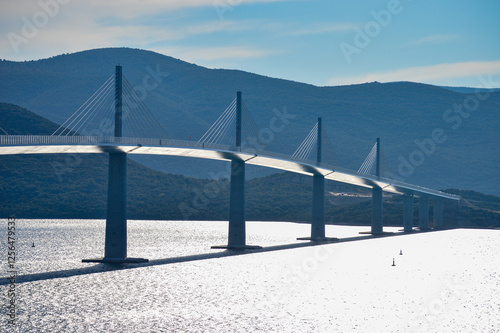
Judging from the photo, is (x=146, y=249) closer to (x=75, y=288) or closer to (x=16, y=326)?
(x=75, y=288)

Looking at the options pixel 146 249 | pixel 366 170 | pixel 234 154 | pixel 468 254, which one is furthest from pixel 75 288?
pixel 366 170

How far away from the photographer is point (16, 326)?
3844 centimetres

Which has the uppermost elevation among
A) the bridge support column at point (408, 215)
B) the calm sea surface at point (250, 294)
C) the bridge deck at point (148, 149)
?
the bridge deck at point (148, 149)

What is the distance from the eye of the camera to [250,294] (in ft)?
175

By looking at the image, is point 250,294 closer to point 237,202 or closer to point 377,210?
point 237,202

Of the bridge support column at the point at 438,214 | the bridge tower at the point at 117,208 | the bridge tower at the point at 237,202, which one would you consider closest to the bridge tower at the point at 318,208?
the bridge tower at the point at 237,202

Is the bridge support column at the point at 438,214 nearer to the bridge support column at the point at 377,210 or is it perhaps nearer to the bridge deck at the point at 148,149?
the bridge support column at the point at 377,210

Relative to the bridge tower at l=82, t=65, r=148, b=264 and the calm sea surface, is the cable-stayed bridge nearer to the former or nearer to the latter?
the bridge tower at l=82, t=65, r=148, b=264

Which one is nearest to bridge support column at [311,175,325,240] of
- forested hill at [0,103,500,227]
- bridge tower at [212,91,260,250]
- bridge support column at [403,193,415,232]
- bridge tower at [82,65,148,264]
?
bridge tower at [212,91,260,250]

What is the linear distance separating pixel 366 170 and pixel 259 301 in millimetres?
77539

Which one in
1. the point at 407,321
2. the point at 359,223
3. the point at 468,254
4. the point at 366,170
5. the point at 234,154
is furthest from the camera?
the point at 359,223

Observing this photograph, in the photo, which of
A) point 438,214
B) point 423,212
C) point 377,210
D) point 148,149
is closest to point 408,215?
point 423,212

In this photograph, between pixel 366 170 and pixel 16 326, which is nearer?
pixel 16 326

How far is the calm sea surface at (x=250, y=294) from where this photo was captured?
134ft
